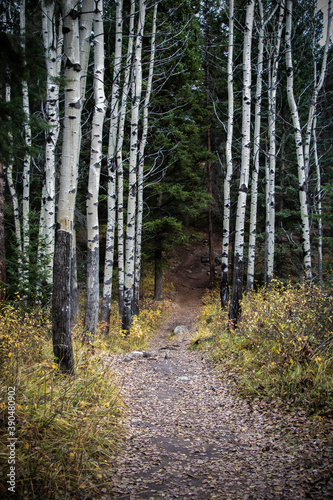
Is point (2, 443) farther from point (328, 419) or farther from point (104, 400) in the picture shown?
point (328, 419)

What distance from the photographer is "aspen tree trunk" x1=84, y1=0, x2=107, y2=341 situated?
629cm

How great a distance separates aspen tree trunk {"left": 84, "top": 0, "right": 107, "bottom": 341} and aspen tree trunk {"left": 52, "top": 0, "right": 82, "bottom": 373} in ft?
6.89

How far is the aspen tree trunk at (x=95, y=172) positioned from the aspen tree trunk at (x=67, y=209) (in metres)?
2.10

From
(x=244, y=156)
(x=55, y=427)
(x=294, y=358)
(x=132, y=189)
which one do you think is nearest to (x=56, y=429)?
(x=55, y=427)

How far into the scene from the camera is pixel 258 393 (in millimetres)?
4699

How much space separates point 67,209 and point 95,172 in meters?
2.75

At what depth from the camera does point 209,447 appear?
3.53 meters

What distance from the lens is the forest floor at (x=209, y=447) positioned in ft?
8.75

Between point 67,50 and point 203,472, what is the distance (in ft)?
18.1

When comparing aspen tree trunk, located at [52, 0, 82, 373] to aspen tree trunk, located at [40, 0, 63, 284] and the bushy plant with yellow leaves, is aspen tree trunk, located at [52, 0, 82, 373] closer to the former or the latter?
the bushy plant with yellow leaves

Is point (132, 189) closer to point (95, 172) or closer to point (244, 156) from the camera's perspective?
point (95, 172)

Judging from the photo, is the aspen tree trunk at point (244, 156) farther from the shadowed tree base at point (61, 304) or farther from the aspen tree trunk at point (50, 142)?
the shadowed tree base at point (61, 304)

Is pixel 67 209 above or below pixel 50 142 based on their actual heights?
below

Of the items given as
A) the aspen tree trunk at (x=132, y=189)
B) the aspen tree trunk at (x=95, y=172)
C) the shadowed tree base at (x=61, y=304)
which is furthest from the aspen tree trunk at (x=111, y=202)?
the shadowed tree base at (x=61, y=304)
